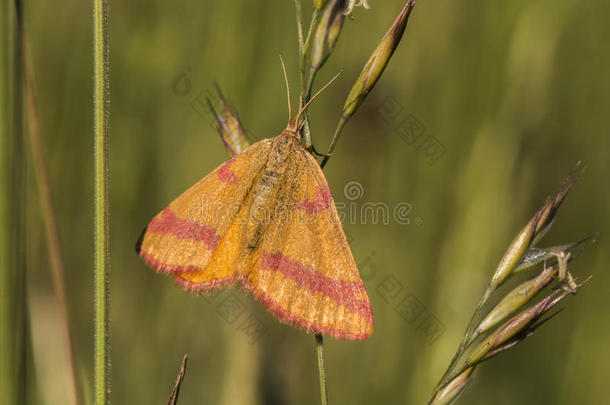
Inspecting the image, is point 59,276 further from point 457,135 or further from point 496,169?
point 457,135

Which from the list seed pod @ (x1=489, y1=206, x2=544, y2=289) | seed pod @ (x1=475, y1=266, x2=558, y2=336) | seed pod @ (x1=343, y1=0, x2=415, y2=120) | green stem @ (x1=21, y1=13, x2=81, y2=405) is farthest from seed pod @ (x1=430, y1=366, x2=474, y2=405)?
green stem @ (x1=21, y1=13, x2=81, y2=405)

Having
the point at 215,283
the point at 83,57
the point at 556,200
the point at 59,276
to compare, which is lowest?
the point at 556,200

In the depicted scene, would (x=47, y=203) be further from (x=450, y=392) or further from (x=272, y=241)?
(x=450, y=392)

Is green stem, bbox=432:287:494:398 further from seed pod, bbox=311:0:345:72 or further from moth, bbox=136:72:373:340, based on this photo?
seed pod, bbox=311:0:345:72

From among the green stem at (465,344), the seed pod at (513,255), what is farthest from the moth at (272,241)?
the seed pod at (513,255)

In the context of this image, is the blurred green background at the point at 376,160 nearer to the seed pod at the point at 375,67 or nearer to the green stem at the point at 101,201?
the seed pod at the point at 375,67

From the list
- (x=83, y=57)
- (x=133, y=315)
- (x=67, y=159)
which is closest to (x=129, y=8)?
(x=83, y=57)
